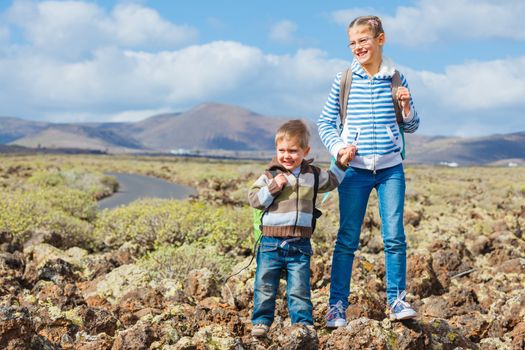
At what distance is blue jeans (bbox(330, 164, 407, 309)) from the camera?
455 centimetres

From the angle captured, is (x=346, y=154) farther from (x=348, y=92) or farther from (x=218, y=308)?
(x=218, y=308)

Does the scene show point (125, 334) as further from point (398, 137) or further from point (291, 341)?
point (398, 137)

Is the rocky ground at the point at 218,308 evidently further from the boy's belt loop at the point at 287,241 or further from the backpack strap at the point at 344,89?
the backpack strap at the point at 344,89

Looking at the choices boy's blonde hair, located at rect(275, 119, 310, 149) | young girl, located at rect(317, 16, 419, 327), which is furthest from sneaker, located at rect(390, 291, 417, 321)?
boy's blonde hair, located at rect(275, 119, 310, 149)

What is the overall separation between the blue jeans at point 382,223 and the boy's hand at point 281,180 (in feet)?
1.70

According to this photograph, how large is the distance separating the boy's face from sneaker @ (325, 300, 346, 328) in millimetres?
1017

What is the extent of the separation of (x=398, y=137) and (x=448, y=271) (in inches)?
176

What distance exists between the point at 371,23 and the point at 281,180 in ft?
4.12

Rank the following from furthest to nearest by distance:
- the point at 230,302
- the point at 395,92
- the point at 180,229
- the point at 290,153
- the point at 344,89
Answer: the point at 180,229, the point at 230,302, the point at 344,89, the point at 395,92, the point at 290,153

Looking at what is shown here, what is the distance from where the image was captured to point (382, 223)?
15.3ft

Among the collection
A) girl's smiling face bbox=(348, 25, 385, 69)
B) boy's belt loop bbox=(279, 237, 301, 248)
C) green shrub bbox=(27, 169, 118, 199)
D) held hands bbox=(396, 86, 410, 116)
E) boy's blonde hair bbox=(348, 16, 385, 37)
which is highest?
boy's blonde hair bbox=(348, 16, 385, 37)

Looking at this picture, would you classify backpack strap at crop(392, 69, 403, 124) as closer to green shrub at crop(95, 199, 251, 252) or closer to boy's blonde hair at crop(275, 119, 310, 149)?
boy's blonde hair at crop(275, 119, 310, 149)

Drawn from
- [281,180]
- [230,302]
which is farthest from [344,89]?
[230,302]

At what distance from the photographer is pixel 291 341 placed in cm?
398
